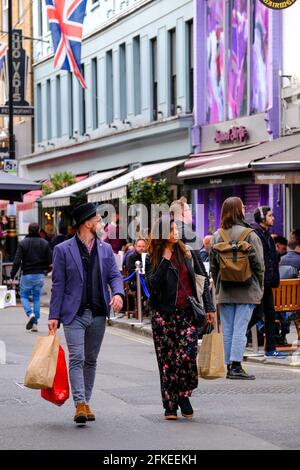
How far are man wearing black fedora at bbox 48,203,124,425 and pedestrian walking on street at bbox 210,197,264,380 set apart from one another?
127 inches

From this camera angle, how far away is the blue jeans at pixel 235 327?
1397 centimetres

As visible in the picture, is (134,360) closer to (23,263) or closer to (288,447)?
(23,263)

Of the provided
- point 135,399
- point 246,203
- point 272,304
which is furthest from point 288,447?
point 246,203

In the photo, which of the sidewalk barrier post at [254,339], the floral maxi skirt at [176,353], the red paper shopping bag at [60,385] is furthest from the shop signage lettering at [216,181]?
the red paper shopping bag at [60,385]

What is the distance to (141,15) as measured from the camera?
120ft

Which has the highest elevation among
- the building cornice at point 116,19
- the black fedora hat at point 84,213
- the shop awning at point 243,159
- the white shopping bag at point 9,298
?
the building cornice at point 116,19

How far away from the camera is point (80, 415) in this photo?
10.5 meters

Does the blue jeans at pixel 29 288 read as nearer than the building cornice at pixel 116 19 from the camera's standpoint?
Yes

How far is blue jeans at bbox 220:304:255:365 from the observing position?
13969 millimetres

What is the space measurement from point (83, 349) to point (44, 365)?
0.40 meters

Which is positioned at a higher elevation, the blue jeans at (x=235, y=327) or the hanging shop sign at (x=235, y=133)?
the hanging shop sign at (x=235, y=133)

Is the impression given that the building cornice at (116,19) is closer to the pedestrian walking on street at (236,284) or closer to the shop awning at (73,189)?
the shop awning at (73,189)

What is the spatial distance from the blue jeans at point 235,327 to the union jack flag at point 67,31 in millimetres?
20170

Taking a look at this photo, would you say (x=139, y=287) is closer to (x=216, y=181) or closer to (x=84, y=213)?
(x=216, y=181)
